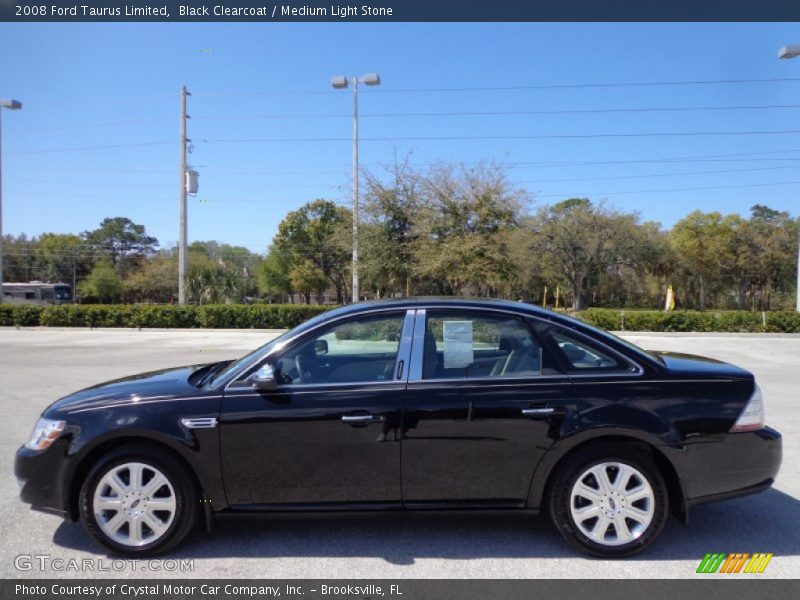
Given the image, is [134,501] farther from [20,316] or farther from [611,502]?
[20,316]

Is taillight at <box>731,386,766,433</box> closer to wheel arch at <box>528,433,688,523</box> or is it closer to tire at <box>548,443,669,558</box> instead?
wheel arch at <box>528,433,688,523</box>

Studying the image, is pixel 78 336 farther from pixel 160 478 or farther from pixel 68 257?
pixel 68 257

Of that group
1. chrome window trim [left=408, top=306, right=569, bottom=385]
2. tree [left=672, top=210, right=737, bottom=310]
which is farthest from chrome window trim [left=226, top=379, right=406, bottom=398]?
tree [left=672, top=210, right=737, bottom=310]

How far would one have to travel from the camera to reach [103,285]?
67188 millimetres

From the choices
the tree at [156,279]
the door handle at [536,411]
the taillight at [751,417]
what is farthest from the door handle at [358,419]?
the tree at [156,279]

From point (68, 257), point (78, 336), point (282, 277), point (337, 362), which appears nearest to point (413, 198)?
point (78, 336)

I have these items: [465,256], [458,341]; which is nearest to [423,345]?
[458,341]

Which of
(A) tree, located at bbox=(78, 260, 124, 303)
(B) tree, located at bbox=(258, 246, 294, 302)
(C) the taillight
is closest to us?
(C) the taillight

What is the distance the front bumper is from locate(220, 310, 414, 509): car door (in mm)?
1007

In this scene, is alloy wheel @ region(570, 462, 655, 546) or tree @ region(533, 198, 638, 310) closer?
alloy wheel @ region(570, 462, 655, 546)

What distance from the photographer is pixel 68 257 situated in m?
76.2

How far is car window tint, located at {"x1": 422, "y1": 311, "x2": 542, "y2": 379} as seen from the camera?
3.79m

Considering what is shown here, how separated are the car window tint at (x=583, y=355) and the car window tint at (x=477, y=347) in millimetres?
166

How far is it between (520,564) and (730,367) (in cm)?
205
